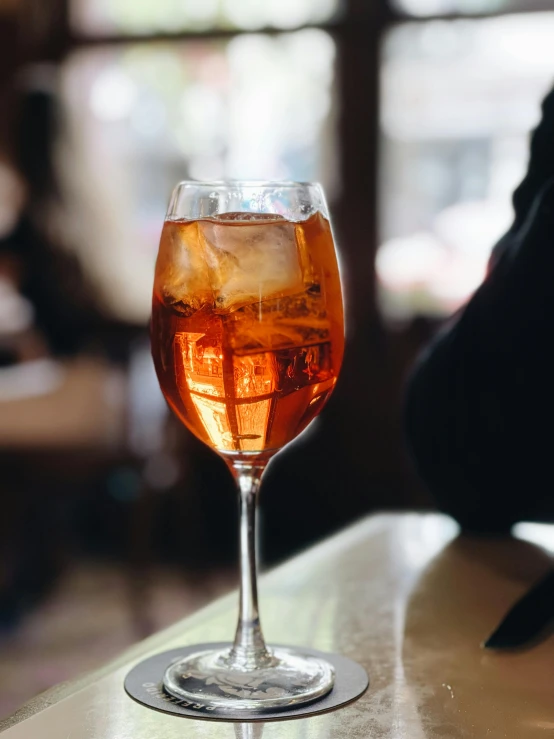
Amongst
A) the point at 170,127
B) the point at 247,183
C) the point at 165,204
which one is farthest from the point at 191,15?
the point at 247,183

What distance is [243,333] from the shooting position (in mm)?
575

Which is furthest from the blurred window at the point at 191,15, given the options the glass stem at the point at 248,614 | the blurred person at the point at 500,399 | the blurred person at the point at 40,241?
the glass stem at the point at 248,614

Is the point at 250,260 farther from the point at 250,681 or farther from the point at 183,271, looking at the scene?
the point at 250,681

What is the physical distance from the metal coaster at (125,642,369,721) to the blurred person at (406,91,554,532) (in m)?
0.36

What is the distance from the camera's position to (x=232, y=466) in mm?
617

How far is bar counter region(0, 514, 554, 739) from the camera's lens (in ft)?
1.65

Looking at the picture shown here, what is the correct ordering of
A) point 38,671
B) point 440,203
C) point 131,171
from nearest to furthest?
point 38,671, point 440,203, point 131,171

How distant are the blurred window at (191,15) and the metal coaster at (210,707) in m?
3.16

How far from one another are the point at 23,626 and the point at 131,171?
1656 millimetres

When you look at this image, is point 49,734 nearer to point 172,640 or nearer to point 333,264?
point 172,640

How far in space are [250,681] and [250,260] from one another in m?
0.23

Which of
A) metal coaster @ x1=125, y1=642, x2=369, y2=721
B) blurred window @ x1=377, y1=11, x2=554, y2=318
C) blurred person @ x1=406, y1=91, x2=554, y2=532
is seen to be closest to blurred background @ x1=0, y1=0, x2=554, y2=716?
blurred window @ x1=377, y1=11, x2=554, y2=318

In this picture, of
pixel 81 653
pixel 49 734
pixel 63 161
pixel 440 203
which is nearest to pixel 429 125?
pixel 440 203

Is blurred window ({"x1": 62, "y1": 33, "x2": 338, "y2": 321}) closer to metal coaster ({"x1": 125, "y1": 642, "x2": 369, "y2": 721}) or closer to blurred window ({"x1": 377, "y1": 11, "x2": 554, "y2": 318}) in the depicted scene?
blurred window ({"x1": 377, "y1": 11, "x2": 554, "y2": 318})
